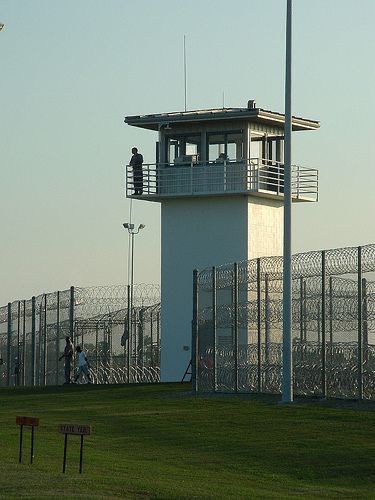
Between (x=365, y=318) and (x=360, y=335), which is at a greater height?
(x=365, y=318)

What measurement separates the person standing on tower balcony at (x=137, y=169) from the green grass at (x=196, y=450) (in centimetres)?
1282

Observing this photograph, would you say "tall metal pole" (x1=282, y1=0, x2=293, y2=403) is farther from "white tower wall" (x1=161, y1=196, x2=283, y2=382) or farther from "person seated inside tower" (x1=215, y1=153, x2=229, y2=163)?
"person seated inside tower" (x1=215, y1=153, x2=229, y2=163)

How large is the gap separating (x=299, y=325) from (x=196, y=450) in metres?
9.17

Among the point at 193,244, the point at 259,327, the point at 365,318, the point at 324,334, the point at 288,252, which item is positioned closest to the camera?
the point at 365,318

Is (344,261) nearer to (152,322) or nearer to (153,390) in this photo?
(153,390)

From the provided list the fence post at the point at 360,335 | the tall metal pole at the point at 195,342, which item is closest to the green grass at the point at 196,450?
the fence post at the point at 360,335

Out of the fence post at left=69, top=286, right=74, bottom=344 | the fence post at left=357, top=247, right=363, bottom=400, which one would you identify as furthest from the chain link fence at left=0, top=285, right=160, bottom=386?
the fence post at left=357, top=247, right=363, bottom=400

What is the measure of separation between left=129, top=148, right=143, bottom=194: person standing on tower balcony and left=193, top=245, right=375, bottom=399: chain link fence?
28.3 ft

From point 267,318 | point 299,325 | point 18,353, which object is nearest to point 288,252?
point 299,325

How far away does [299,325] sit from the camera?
29359 mm

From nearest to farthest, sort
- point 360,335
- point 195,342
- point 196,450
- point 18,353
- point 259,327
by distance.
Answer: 1. point 196,450
2. point 360,335
3. point 259,327
4. point 195,342
5. point 18,353

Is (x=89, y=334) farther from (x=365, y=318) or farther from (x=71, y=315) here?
(x=365, y=318)

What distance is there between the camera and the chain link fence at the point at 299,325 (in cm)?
2589

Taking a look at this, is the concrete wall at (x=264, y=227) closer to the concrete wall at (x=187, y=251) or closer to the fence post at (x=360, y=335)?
the concrete wall at (x=187, y=251)
